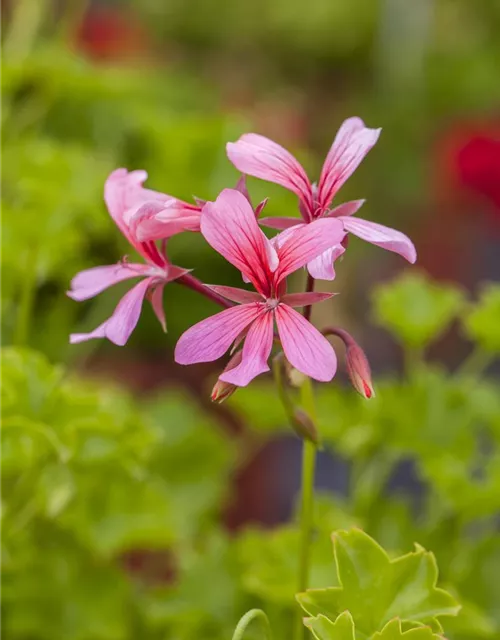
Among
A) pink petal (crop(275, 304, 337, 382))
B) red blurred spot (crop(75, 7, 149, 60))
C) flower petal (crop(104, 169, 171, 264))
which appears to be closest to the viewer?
pink petal (crop(275, 304, 337, 382))

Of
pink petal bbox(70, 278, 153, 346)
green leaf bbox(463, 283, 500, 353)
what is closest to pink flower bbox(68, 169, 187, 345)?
pink petal bbox(70, 278, 153, 346)

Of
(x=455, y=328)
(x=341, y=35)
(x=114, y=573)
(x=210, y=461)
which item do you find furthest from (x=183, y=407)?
(x=341, y=35)

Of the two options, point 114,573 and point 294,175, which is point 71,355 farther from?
point 294,175

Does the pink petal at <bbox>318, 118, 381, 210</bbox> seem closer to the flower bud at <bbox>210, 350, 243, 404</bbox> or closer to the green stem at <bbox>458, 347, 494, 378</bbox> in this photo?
the flower bud at <bbox>210, 350, 243, 404</bbox>

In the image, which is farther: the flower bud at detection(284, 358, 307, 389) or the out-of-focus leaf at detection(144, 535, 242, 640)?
the out-of-focus leaf at detection(144, 535, 242, 640)

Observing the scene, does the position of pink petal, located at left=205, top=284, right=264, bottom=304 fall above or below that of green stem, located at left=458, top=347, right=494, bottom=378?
above
